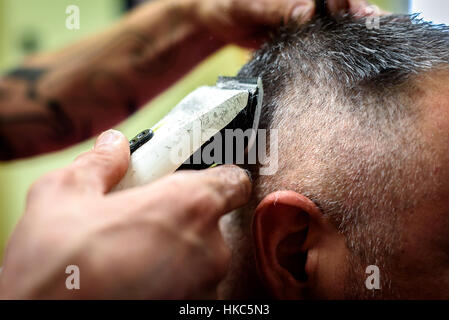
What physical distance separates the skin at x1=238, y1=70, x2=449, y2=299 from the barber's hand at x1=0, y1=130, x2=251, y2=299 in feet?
0.55

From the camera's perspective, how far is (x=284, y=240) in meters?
0.80

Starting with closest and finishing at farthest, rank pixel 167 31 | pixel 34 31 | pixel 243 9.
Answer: pixel 243 9 → pixel 167 31 → pixel 34 31

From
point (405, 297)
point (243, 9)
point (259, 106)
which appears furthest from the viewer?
point (243, 9)

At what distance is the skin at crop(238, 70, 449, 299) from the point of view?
2.36 feet

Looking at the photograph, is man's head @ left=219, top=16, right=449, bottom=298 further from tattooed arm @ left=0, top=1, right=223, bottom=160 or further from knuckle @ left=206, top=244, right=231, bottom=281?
tattooed arm @ left=0, top=1, right=223, bottom=160

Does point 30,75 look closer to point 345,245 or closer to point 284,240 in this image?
point 284,240

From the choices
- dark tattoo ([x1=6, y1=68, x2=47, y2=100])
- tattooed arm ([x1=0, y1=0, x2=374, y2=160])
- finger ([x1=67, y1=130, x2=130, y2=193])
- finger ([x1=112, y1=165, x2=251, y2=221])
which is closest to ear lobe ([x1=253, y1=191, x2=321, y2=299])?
finger ([x1=112, y1=165, x2=251, y2=221])

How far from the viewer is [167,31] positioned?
1.32 metres

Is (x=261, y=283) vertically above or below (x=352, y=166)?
below

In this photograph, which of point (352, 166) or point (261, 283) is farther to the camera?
point (261, 283)

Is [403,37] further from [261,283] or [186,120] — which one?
[261,283]

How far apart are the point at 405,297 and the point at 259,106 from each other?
0.44m

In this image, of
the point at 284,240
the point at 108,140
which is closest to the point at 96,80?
the point at 108,140
